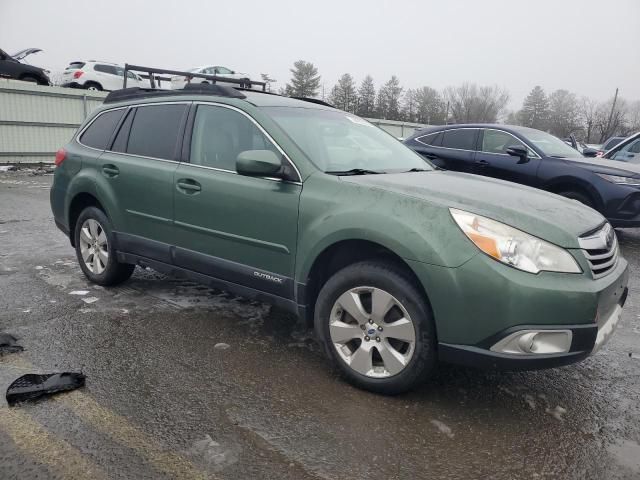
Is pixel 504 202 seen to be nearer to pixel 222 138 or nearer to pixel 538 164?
pixel 222 138

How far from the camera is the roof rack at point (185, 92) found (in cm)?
379

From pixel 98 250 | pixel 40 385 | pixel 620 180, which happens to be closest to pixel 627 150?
pixel 620 180

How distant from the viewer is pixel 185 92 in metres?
4.10

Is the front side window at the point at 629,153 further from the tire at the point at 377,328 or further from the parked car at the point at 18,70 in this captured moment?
the parked car at the point at 18,70

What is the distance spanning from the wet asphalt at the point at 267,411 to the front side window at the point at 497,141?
4.22m

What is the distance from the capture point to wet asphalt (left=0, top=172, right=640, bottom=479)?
Result: 2273mm

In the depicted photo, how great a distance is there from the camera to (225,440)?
2422 millimetres

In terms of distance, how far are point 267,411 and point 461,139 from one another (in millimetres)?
6548

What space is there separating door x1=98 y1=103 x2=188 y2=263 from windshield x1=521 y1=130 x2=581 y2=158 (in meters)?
5.63

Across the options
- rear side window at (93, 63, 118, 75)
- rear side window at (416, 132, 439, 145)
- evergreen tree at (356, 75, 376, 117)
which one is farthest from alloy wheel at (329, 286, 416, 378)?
evergreen tree at (356, 75, 376, 117)

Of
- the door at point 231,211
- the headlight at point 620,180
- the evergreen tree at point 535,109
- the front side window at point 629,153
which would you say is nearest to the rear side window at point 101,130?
the door at point 231,211

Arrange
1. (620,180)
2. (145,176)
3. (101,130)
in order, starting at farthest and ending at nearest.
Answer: (620,180) → (101,130) → (145,176)

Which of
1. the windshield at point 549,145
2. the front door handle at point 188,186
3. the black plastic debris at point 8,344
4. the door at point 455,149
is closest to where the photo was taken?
the black plastic debris at point 8,344

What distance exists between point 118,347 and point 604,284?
2.95m
